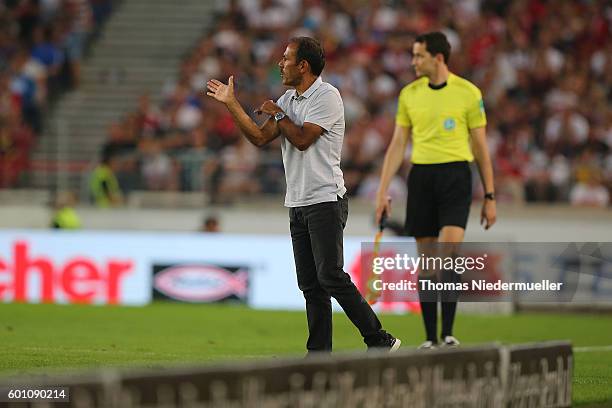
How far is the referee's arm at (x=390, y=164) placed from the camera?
11266 mm

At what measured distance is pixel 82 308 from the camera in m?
17.7

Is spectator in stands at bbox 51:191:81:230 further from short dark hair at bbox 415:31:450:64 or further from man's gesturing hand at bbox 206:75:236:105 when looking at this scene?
man's gesturing hand at bbox 206:75:236:105

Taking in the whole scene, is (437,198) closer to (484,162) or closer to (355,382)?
(484,162)

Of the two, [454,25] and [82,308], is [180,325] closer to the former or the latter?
[82,308]

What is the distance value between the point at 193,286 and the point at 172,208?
2946 millimetres

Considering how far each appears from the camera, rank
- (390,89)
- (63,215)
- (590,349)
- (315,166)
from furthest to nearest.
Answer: (390,89), (63,215), (590,349), (315,166)

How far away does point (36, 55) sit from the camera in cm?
2683

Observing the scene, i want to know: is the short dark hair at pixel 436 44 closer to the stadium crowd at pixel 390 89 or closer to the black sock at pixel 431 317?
the black sock at pixel 431 317

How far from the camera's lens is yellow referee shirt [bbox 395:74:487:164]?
11.4 metres

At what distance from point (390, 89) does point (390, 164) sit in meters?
12.7

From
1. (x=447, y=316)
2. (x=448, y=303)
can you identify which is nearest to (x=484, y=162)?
(x=448, y=303)

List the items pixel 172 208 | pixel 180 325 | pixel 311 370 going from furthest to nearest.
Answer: pixel 172 208 < pixel 180 325 < pixel 311 370

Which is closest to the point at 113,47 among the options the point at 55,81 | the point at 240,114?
the point at 55,81

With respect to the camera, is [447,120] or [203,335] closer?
[447,120]
